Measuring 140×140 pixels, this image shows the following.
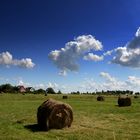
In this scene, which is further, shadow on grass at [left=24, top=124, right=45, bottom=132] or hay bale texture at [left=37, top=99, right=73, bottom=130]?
hay bale texture at [left=37, top=99, right=73, bottom=130]

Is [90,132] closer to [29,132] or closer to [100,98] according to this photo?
[29,132]

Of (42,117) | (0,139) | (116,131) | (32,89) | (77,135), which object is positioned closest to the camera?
(0,139)

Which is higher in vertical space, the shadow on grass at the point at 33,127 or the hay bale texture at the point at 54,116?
the hay bale texture at the point at 54,116

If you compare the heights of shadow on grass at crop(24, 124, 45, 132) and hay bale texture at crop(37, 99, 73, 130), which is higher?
hay bale texture at crop(37, 99, 73, 130)

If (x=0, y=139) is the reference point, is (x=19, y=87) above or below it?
above

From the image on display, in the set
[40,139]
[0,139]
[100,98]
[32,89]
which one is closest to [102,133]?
[40,139]

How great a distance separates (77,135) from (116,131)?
2478 millimetres

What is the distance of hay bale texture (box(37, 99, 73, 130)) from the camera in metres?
20.5

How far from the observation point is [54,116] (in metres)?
20.7

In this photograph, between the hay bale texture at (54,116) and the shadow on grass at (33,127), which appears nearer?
the shadow on grass at (33,127)

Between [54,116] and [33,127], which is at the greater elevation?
[54,116]

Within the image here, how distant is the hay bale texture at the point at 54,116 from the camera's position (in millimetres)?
20500

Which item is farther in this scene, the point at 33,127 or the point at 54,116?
the point at 33,127

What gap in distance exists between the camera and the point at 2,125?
70.2 feet
